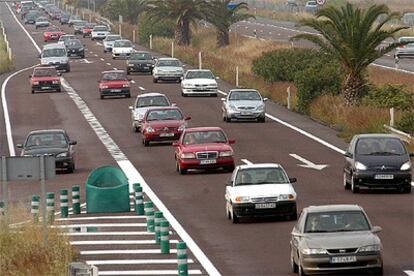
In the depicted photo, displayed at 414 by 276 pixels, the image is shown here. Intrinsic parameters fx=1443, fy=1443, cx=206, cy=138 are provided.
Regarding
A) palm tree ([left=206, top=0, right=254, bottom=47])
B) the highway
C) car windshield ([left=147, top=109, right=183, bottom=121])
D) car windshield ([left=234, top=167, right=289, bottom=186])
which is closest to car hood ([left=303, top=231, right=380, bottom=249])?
the highway

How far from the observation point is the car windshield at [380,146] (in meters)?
37.8

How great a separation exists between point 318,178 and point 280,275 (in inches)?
676

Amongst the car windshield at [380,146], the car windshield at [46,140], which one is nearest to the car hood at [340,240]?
the car windshield at [380,146]

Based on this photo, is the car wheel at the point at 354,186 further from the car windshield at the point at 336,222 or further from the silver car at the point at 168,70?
the silver car at the point at 168,70

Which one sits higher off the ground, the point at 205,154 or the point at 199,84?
the point at 205,154

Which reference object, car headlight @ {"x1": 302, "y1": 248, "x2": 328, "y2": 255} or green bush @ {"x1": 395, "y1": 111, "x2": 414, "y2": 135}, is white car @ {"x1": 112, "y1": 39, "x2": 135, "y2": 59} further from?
car headlight @ {"x1": 302, "y1": 248, "x2": 328, "y2": 255}

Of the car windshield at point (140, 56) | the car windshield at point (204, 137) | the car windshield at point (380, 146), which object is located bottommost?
the car windshield at point (140, 56)

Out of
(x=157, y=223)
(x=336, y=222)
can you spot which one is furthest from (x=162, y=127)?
(x=336, y=222)

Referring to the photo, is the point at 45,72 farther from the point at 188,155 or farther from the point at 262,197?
the point at 262,197

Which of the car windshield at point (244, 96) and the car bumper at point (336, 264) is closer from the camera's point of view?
the car bumper at point (336, 264)

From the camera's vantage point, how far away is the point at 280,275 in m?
24.8

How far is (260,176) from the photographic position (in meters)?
33.4

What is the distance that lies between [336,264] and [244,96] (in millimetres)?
36765

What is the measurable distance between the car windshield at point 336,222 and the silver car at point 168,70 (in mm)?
58357
